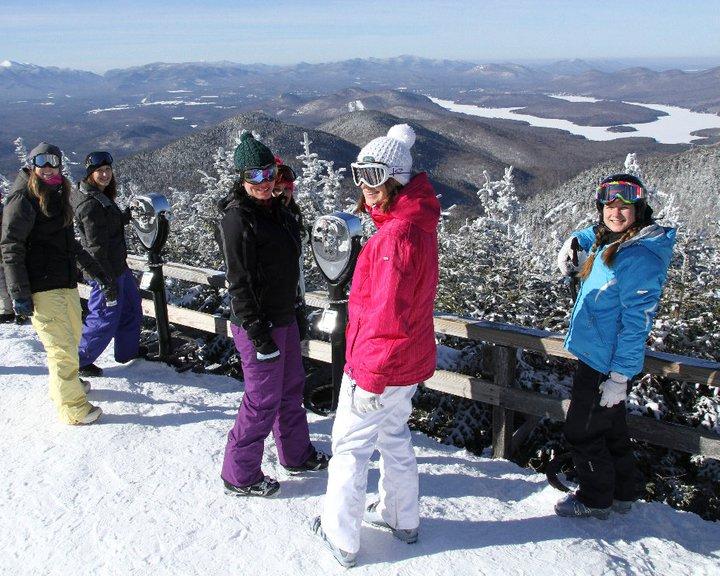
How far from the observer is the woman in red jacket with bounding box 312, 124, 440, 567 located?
2527 mm

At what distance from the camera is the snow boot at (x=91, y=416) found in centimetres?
407

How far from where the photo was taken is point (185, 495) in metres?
3.36

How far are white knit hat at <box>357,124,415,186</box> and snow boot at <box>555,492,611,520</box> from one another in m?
2.02

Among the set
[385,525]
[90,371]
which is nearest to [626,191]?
[385,525]

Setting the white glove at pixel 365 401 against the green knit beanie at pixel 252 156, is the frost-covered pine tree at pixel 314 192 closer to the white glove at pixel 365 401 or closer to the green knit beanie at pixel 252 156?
the green knit beanie at pixel 252 156

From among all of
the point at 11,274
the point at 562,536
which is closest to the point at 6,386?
the point at 11,274

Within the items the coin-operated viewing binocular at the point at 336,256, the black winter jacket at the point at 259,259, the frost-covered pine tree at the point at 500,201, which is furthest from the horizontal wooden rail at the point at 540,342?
the frost-covered pine tree at the point at 500,201

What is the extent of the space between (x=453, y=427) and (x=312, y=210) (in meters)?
7.47

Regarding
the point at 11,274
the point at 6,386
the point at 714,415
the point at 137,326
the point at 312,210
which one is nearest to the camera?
the point at 11,274

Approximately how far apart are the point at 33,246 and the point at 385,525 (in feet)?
9.45

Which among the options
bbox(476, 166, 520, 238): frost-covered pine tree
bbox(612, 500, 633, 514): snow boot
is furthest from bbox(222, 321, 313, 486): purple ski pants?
bbox(476, 166, 520, 238): frost-covered pine tree

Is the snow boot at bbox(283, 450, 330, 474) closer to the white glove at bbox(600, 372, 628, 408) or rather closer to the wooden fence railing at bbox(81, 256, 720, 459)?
the wooden fence railing at bbox(81, 256, 720, 459)

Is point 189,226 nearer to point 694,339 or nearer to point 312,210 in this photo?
point 312,210

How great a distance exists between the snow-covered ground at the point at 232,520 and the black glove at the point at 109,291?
867 mm
